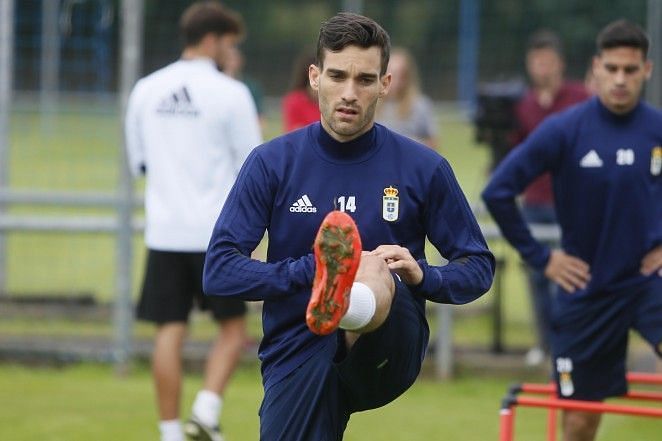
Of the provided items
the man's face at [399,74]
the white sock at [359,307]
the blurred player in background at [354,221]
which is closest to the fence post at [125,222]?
the man's face at [399,74]

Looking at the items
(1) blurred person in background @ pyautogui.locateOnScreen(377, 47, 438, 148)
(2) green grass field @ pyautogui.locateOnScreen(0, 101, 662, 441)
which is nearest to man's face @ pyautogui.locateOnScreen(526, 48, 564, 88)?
(1) blurred person in background @ pyautogui.locateOnScreen(377, 47, 438, 148)

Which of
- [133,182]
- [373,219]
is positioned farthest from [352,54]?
[133,182]

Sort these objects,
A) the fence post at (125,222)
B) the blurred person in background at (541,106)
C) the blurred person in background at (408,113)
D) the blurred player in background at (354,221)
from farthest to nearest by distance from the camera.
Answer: the blurred person in background at (408,113) < the blurred person in background at (541,106) < the fence post at (125,222) < the blurred player in background at (354,221)

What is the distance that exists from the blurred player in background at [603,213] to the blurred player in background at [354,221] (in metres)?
1.84

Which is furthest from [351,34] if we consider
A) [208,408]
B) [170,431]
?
[170,431]

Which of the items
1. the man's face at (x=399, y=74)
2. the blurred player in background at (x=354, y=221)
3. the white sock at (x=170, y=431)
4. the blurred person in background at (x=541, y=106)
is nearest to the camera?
the blurred player in background at (x=354, y=221)

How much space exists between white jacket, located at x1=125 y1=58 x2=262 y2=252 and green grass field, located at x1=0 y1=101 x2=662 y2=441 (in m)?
1.27

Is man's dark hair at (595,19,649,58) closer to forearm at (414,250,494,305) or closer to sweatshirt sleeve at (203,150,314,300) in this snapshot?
forearm at (414,250,494,305)

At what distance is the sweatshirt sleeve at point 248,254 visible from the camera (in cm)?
498

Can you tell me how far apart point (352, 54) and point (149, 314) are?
3746 millimetres

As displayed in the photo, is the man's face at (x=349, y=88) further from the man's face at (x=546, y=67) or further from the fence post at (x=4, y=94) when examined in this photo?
the fence post at (x=4, y=94)

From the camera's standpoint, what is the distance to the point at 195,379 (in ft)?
35.9

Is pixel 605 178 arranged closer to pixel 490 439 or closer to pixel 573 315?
pixel 573 315

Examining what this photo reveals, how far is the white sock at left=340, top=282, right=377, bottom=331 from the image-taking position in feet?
15.4
